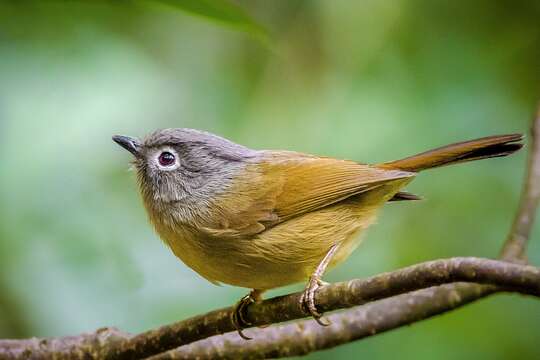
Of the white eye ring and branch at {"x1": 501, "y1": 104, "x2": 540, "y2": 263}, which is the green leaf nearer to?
the white eye ring

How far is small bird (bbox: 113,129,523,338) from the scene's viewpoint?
3189mm

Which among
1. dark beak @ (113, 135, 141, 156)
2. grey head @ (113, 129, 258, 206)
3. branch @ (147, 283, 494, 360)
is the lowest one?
branch @ (147, 283, 494, 360)

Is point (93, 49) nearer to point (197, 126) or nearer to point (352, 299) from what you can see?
point (197, 126)

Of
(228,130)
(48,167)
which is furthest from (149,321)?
(228,130)

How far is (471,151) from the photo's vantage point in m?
3.07

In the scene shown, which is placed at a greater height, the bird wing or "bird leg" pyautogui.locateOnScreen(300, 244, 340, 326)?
the bird wing

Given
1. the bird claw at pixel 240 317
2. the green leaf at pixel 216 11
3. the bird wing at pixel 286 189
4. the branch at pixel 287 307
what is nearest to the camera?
the branch at pixel 287 307

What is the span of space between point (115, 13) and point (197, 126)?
95 centimetres

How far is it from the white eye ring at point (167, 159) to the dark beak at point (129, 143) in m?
0.10

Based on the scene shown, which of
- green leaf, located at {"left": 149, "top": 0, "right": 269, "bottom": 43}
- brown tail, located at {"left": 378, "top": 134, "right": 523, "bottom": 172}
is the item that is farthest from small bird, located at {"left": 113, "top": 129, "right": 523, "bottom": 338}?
green leaf, located at {"left": 149, "top": 0, "right": 269, "bottom": 43}

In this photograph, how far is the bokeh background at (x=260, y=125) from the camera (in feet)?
13.7

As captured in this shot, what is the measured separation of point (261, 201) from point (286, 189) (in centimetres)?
13

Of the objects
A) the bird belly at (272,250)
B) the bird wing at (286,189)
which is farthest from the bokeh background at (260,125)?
the bird belly at (272,250)

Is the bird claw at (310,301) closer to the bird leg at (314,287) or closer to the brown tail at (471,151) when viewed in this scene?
the bird leg at (314,287)
